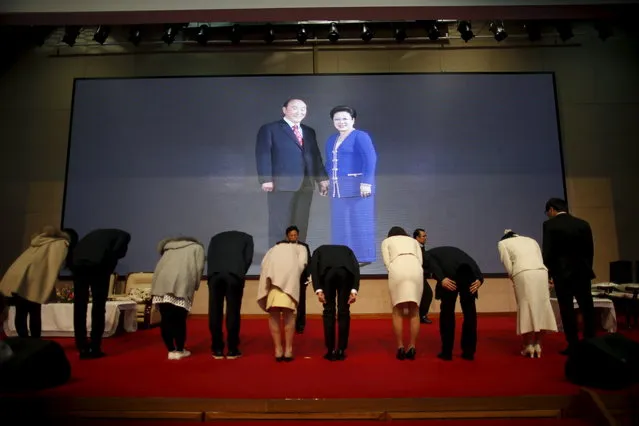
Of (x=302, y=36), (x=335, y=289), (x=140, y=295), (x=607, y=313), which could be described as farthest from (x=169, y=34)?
(x=607, y=313)

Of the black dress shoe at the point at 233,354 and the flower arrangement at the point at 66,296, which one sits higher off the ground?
the flower arrangement at the point at 66,296

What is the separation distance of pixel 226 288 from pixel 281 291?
526mm

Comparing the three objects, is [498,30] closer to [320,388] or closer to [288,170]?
[288,170]

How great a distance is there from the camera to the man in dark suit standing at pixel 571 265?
165 inches

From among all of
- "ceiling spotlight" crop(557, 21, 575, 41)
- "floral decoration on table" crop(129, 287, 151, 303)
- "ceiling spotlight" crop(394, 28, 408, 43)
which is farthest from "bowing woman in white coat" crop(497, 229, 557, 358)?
"ceiling spotlight" crop(557, 21, 575, 41)

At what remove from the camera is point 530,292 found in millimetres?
4234

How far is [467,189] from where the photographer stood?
7.53 m

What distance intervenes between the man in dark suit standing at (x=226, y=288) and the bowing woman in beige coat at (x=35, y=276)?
1458mm

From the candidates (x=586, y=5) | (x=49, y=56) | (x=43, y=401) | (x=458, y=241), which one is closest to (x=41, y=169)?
(x=49, y=56)

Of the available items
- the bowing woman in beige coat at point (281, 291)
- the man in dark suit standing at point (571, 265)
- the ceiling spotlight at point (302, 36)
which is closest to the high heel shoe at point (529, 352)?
the man in dark suit standing at point (571, 265)

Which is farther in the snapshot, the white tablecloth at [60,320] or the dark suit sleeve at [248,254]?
the white tablecloth at [60,320]

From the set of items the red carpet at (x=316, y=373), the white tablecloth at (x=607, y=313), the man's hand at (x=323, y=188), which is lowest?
the red carpet at (x=316, y=373)

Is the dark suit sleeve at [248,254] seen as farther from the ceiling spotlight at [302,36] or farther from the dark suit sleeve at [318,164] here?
the ceiling spotlight at [302,36]

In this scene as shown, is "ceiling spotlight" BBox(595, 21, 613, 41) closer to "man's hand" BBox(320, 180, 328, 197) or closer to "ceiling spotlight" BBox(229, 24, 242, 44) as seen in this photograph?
"man's hand" BBox(320, 180, 328, 197)
